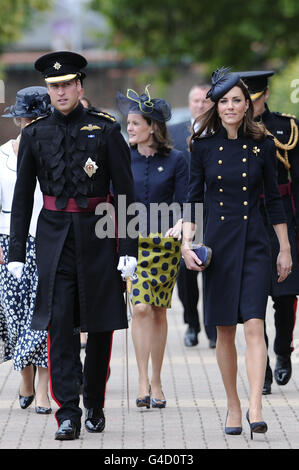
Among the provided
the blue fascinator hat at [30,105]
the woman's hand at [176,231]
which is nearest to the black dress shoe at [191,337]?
the woman's hand at [176,231]

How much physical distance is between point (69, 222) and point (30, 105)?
1352 mm

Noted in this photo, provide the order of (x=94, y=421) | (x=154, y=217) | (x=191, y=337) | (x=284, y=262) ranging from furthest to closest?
(x=191, y=337) < (x=154, y=217) < (x=284, y=262) < (x=94, y=421)

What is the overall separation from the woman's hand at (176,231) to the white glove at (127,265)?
46.7 inches

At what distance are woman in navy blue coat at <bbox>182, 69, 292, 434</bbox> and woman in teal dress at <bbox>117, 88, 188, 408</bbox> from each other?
1.12m

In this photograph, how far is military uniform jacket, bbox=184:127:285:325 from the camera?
724 cm

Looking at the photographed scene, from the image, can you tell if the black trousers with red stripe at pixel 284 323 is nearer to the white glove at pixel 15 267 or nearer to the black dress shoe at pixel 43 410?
the black dress shoe at pixel 43 410

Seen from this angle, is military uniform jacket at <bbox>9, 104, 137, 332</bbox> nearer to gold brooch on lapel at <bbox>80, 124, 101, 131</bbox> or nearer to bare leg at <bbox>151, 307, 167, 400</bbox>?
gold brooch on lapel at <bbox>80, 124, 101, 131</bbox>

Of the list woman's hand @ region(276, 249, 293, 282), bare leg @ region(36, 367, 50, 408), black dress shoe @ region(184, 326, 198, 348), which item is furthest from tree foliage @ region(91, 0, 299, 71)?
woman's hand @ region(276, 249, 293, 282)

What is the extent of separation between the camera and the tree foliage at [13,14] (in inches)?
1298

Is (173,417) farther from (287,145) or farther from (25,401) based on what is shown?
(287,145)

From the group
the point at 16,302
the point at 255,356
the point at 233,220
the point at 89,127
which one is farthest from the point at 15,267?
the point at 255,356

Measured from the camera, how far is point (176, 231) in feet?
27.7

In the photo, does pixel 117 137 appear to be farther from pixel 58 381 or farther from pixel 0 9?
pixel 0 9

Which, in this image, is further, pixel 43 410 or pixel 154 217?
pixel 154 217
